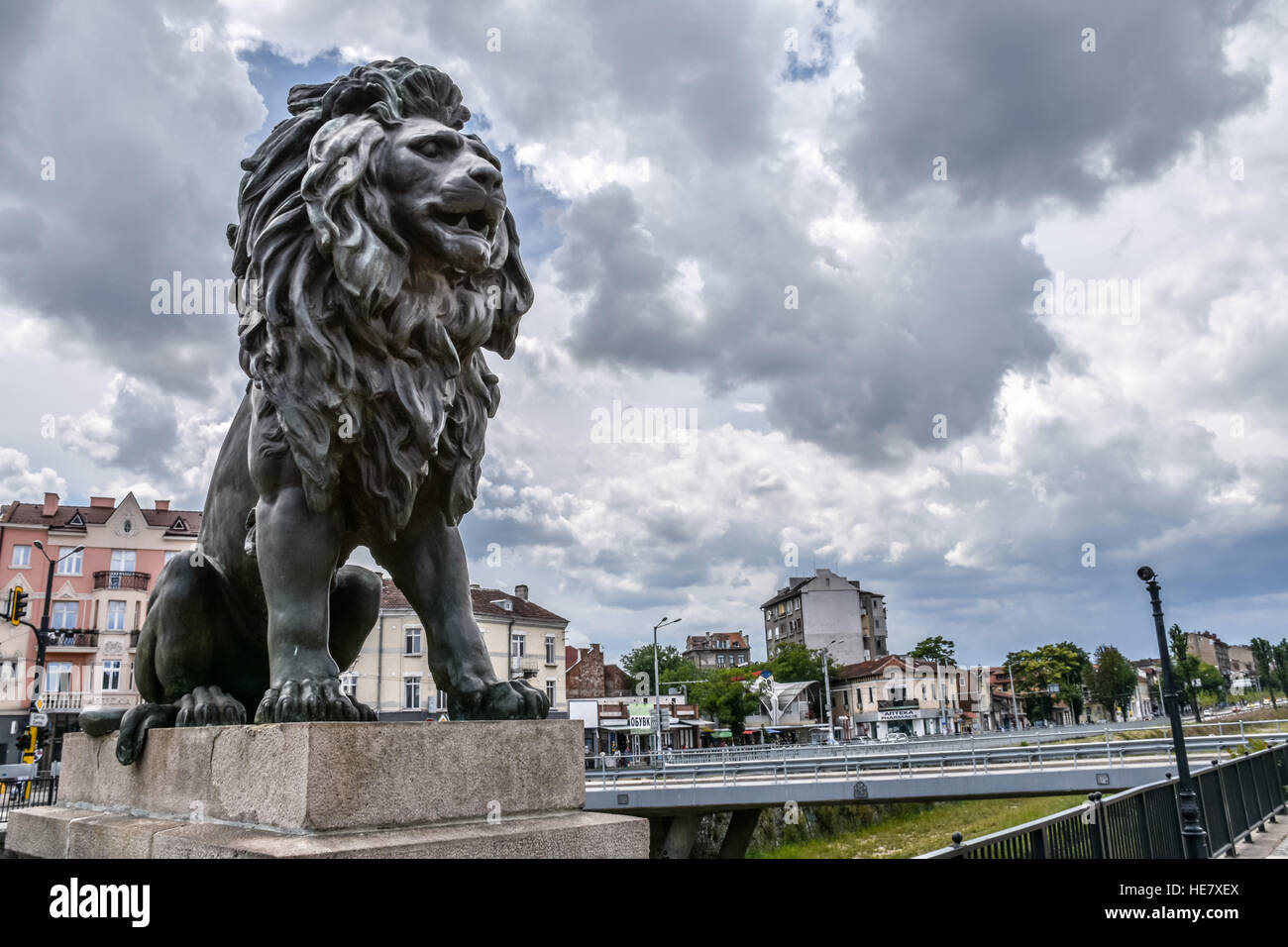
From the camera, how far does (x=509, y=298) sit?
3.55 m

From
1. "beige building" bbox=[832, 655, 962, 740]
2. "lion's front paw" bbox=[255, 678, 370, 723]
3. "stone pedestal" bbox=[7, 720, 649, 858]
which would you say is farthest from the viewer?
"beige building" bbox=[832, 655, 962, 740]

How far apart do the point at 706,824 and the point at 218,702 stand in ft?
100

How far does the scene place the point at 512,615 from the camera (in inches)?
1843

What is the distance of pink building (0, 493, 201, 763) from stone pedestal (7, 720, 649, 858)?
39251 millimetres

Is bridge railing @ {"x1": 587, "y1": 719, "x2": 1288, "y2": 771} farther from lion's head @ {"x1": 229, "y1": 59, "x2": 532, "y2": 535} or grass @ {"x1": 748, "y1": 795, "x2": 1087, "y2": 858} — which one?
lion's head @ {"x1": 229, "y1": 59, "x2": 532, "y2": 535}

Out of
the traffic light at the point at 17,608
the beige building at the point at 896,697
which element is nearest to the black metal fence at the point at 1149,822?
the traffic light at the point at 17,608

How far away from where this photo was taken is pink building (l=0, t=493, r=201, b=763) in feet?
127

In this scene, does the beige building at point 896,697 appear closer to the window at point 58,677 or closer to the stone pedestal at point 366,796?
the window at point 58,677

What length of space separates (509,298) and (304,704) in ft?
5.22

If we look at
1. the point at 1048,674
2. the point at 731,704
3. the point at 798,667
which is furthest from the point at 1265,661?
the point at 731,704

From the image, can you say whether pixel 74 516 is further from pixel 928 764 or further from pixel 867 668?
pixel 867 668

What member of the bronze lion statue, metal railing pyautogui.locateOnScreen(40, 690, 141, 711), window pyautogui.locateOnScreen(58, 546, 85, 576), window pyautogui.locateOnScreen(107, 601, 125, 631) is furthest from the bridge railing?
the bronze lion statue

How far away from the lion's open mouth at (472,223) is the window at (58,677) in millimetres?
43267
